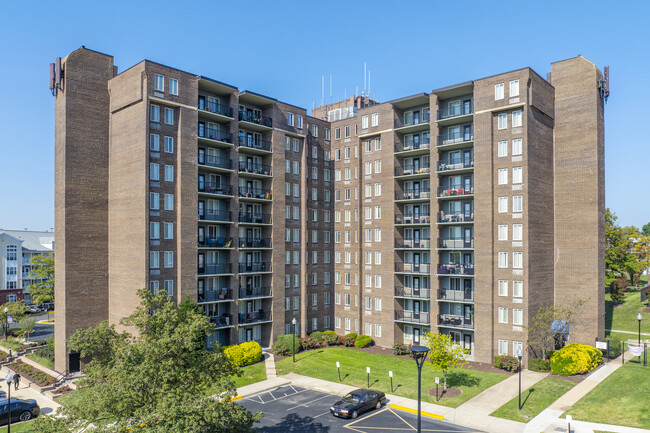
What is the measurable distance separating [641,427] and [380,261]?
26.9 metres

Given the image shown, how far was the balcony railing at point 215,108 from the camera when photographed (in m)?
43.7

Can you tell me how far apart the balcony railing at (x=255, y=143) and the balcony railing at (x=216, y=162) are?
9.97 ft

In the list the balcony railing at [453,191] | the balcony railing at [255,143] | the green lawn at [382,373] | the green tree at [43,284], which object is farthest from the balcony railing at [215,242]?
the green tree at [43,284]

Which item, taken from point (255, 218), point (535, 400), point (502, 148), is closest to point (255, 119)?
point (255, 218)

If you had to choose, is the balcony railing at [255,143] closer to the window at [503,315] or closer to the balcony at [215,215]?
the balcony at [215,215]

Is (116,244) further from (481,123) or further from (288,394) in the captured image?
(481,123)

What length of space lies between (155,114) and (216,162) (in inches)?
298

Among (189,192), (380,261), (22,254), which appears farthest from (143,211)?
(22,254)

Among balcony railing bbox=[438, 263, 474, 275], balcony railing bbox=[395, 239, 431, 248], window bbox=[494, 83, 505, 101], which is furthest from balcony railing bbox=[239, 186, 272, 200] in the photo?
window bbox=[494, 83, 505, 101]

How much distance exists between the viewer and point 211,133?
4394cm

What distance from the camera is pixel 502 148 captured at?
136 ft

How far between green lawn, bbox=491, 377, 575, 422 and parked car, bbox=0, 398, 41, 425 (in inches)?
1210

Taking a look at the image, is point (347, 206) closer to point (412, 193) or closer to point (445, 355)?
point (412, 193)

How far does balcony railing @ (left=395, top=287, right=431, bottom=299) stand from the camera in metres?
45.8
